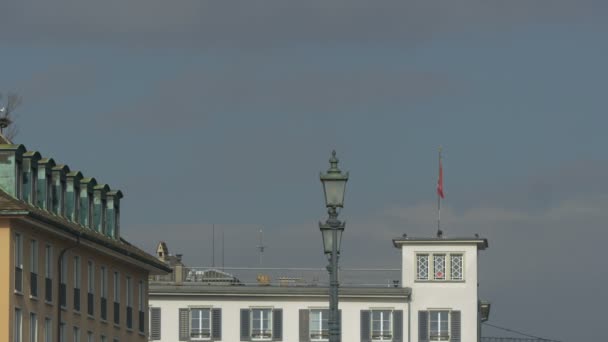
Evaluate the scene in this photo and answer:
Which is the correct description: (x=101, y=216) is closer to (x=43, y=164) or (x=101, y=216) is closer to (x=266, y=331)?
(x=43, y=164)

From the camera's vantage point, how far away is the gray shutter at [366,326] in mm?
142750

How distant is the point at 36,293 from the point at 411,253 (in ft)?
190

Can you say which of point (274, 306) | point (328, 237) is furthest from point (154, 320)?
point (328, 237)

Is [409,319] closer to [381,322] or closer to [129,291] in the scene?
[381,322]

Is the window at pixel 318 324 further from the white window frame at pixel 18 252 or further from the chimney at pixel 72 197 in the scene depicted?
the white window frame at pixel 18 252

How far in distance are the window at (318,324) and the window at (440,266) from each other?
6384 mm

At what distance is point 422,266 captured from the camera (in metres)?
144

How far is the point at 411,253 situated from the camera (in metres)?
144

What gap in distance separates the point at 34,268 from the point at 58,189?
22.4 ft

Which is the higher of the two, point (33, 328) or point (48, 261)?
point (48, 261)

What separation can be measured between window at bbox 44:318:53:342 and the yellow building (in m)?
0.04

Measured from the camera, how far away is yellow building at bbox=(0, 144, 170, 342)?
85312 mm

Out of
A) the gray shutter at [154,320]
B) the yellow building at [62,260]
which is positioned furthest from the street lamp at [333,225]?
the gray shutter at [154,320]

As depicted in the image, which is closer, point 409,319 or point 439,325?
point 409,319
